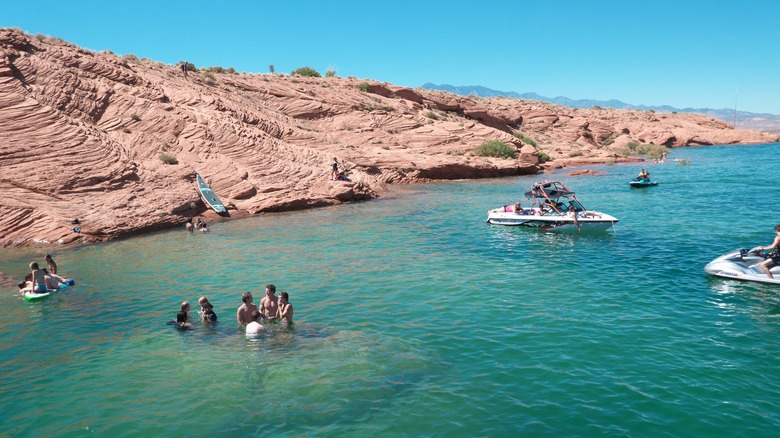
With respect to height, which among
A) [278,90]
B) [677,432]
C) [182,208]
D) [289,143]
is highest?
[278,90]

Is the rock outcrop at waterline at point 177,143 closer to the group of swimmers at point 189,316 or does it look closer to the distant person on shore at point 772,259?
the group of swimmers at point 189,316

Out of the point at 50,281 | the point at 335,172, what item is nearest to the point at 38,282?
the point at 50,281

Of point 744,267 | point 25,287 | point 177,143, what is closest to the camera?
point 744,267

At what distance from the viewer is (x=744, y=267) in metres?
16.4

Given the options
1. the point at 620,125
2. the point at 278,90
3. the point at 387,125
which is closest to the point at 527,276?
the point at 387,125

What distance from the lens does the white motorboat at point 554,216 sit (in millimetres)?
24094

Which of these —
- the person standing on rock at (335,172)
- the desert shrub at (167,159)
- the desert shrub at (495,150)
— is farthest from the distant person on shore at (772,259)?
the desert shrub at (495,150)

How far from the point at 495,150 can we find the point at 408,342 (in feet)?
142

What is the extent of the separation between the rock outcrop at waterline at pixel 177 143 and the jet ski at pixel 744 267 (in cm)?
2221

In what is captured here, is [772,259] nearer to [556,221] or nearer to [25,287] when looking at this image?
[556,221]

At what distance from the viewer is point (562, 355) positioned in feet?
37.7

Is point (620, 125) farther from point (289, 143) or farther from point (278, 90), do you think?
point (289, 143)

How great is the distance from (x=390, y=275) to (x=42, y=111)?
23.8 metres

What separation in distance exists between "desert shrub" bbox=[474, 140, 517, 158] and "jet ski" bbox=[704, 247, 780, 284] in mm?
36704
